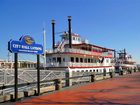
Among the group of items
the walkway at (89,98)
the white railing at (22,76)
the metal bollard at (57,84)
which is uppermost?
the white railing at (22,76)

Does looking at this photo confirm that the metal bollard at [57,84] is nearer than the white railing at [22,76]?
Yes

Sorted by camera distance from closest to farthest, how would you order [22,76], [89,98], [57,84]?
[89,98], [57,84], [22,76]

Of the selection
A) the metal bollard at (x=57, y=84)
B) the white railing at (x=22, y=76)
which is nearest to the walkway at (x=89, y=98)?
the metal bollard at (x=57, y=84)

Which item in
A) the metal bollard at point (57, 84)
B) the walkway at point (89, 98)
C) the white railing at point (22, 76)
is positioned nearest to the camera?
the walkway at point (89, 98)

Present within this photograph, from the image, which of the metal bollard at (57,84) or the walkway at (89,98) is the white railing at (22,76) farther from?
the walkway at (89,98)

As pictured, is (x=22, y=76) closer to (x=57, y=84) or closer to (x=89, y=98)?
(x=57, y=84)

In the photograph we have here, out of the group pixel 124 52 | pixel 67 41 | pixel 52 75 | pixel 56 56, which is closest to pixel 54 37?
pixel 67 41

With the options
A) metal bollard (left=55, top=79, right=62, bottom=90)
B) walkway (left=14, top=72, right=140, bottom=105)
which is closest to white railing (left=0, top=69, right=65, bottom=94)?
metal bollard (left=55, top=79, right=62, bottom=90)

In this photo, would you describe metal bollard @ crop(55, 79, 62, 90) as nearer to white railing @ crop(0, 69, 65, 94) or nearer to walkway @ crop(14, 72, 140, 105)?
walkway @ crop(14, 72, 140, 105)

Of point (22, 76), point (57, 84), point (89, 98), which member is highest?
point (22, 76)

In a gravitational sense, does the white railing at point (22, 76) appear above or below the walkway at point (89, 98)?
above

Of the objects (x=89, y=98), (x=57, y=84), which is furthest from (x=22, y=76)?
(x=89, y=98)

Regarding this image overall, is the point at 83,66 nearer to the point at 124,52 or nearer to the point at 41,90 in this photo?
the point at 41,90

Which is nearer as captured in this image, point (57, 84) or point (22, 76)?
point (57, 84)
